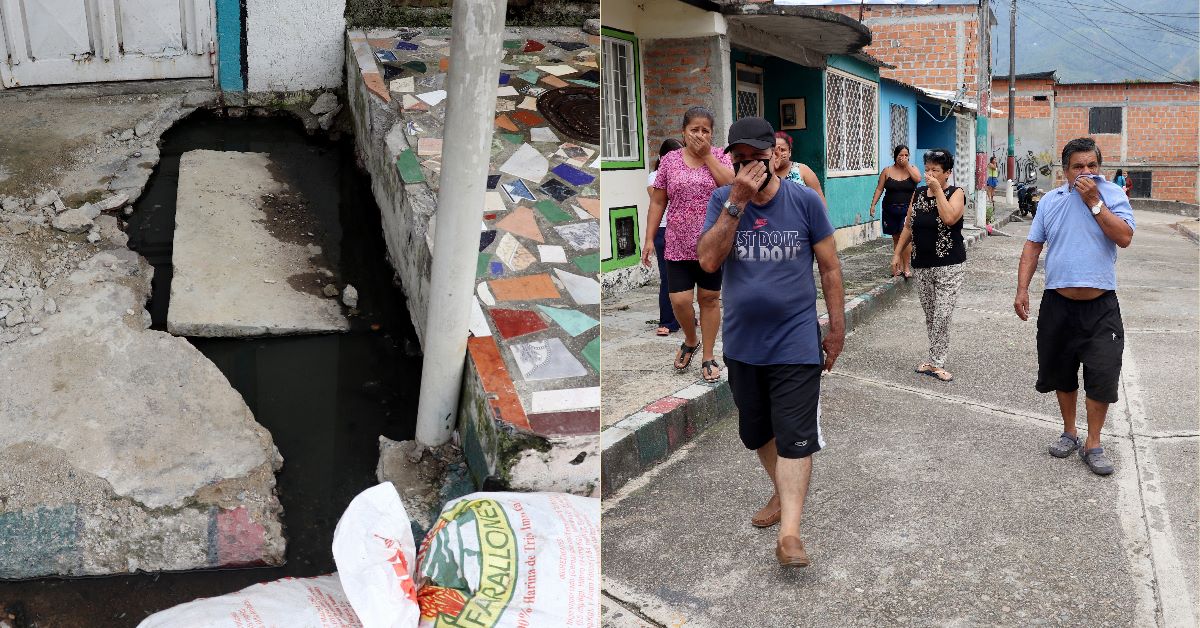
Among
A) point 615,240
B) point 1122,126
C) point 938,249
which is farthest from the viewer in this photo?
point 1122,126

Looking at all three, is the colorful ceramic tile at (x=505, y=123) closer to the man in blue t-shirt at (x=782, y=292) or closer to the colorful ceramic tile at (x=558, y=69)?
the colorful ceramic tile at (x=558, y=69)

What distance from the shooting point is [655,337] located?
638 cm

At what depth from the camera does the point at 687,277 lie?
200 inches

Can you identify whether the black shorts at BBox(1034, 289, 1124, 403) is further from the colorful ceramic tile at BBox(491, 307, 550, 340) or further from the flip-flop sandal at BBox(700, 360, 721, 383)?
the colorful ceramic tile at BBox(491, 307, 550, 340)

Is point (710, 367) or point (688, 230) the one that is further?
point (710, 367)

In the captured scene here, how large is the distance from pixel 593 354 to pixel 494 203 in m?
1.26

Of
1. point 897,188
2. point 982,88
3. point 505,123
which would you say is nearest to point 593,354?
point 505,123

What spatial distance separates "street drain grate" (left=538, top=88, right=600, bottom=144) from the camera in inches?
225

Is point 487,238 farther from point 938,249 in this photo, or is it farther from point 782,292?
point 938,249

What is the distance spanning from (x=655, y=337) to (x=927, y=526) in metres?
3.14

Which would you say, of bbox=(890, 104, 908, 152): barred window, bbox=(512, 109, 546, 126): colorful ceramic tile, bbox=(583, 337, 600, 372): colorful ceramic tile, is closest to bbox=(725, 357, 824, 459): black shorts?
bbox=(583, 337, 600, 372): colorful ceramic tile

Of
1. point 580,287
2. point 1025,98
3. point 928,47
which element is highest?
point 928,47

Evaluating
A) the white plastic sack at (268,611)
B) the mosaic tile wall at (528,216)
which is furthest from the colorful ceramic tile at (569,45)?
the white plastic sack at (268,611)

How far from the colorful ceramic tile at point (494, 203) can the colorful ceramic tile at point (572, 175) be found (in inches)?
18.3
